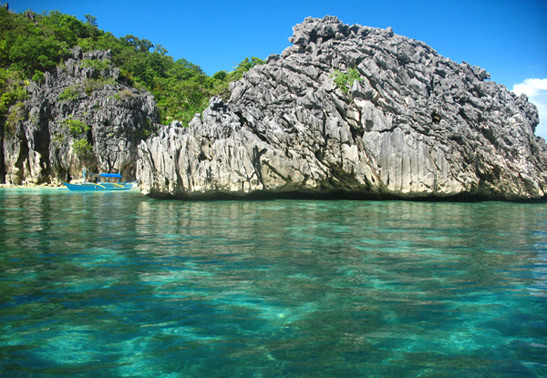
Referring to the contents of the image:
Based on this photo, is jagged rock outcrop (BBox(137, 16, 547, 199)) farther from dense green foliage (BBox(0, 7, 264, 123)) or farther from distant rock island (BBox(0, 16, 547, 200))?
dense green foliage (BBox(0, 7, 264, 123))

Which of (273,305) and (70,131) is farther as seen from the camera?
(70,131)

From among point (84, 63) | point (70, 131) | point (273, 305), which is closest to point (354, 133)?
point (273, 305)

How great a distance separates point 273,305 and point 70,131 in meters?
46.6

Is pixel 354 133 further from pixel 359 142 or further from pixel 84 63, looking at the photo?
pixel 84 63

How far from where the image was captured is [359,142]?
25.3m

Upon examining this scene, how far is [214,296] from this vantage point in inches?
236

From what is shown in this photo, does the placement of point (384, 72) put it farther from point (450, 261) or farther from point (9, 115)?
point (9, 115)

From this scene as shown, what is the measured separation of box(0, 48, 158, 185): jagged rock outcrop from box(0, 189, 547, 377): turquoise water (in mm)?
37495

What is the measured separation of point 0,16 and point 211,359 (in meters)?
69.5

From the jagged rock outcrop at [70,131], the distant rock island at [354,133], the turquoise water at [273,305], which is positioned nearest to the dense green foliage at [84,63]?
the jagged rock outcrop at [70,131]

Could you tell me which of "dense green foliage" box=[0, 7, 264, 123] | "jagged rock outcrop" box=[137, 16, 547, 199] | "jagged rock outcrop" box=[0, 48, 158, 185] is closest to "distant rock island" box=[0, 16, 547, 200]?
"jagged rock outcrop" box=[137, 16, 547, 199]

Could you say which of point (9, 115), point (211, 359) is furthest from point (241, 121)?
point (9, 115)

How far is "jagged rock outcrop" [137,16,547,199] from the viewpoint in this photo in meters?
24.1

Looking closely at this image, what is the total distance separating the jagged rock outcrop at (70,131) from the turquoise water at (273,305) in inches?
1476
